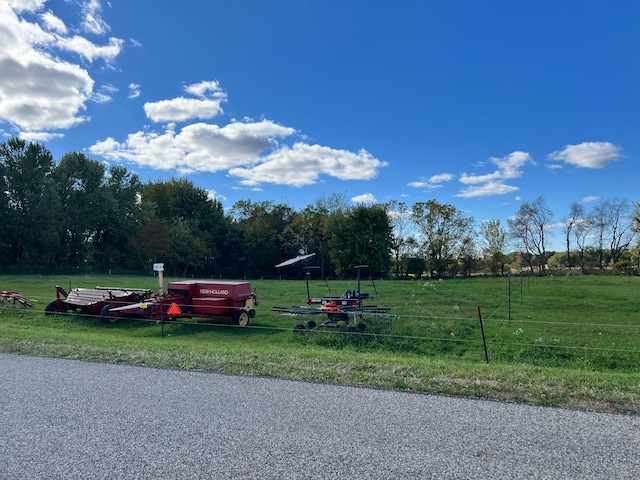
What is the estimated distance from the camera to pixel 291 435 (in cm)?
370

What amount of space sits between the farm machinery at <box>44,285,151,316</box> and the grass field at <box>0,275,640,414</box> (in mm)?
385

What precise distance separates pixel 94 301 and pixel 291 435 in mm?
12779

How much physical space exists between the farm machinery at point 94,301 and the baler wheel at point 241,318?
3.83 metres

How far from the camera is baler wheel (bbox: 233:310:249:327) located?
520 inches

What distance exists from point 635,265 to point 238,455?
5620cm

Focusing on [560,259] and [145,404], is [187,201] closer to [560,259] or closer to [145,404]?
[560,259]

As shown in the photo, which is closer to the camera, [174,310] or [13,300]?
[174,310]

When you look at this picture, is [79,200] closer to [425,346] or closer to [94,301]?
[94,301]

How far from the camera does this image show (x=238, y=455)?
3340mm

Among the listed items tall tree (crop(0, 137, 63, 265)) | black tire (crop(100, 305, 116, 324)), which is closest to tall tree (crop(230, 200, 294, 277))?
tall tree (crop(0, 137, 63, 265))

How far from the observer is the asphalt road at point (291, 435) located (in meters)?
3.11

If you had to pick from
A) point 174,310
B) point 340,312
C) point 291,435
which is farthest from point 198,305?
point 291,435

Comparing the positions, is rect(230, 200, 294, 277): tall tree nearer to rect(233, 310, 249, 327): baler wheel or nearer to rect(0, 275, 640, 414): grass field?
rect(0, 275, 640, 414): grass field

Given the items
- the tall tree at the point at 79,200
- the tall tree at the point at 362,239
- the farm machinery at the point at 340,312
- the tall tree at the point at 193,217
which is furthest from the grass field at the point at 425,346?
the tall tree at the point at 193,217
